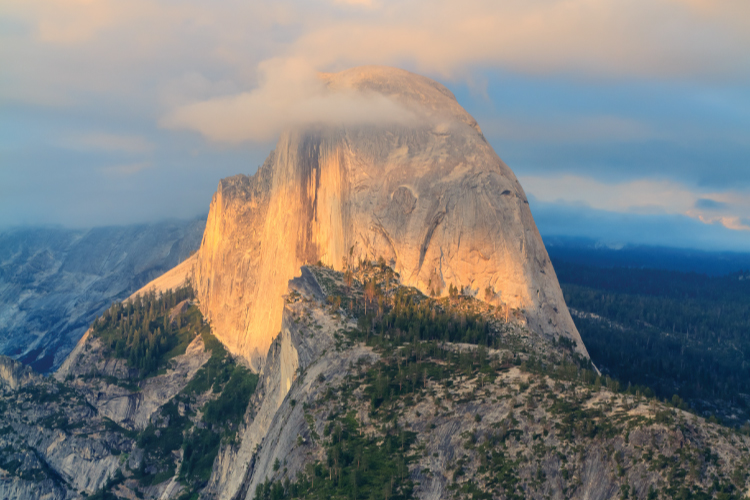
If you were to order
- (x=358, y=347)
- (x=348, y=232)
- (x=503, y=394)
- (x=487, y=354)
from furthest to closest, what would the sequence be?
(x=348, y=232), (x=358, y=347), (x=487, y=354), (x=503, y=394)

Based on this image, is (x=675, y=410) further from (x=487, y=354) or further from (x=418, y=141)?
(x=418, y=141)

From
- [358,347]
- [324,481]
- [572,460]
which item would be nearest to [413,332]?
[358,347]

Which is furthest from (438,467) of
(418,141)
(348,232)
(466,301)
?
(418,141)

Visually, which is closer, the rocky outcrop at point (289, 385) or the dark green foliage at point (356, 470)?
the dark green foliage at point (356, 470)

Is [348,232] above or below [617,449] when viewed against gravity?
above

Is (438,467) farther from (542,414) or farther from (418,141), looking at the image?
(418,141)

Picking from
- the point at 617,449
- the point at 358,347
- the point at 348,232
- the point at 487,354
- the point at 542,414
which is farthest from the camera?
the point at 348,232

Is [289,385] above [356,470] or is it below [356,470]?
A: above

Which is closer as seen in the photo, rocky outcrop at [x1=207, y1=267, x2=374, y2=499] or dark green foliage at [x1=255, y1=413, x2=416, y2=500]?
dark green foliage at [x1=255, y1=413, x2=416, y2=500]

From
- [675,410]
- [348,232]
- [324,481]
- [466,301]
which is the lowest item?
[324,481]

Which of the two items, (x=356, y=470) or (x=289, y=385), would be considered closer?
(x=356, y=470)

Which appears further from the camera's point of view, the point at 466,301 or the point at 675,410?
the point at 466,301
